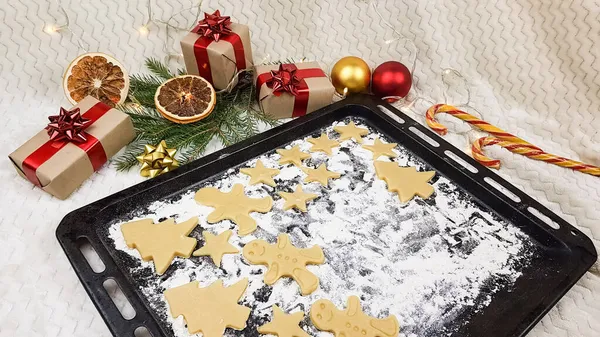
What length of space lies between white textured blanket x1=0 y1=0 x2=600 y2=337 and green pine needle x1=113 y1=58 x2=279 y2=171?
0.31ft

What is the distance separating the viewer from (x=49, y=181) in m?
1.16

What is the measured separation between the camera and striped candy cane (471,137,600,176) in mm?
1323

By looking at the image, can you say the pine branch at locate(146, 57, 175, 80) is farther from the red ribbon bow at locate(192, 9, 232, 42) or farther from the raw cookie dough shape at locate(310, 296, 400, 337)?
the raw cookie dough shape at locate(310, 296, 400, 337)

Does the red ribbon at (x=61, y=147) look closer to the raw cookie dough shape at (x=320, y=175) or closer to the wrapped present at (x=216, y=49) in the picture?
the wrapped present at (x=216, y=49)

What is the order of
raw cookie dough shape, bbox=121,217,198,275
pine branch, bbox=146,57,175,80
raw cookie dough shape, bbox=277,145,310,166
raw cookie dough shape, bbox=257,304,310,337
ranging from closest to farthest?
raw cookie dough shape, bbox=257,304,310,337
raw cookie dough shape, bbox=121,217,198,275
raw cookie dough shape, bbox=277,145,310,166
pine branch, bbox=146,57,175,80

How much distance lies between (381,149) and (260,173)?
0.33 m

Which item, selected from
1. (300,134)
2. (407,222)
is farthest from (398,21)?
(407,222)

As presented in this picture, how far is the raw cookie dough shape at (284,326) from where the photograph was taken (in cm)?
94

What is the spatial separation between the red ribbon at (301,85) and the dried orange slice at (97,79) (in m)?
0.38

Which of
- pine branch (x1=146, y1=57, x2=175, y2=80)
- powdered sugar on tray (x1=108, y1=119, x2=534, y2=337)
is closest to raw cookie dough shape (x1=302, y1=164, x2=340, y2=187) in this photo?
powdered sugar on tray (x1=108, y1=119, x2=534, y2=337)

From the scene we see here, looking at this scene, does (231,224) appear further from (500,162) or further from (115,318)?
(500,162)

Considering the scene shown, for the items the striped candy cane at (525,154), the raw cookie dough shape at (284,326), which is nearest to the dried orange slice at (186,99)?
the raw cookie dough shape at (284,326)

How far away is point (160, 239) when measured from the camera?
1072 millimetres

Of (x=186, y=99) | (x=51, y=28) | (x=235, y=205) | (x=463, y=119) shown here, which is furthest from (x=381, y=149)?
(x=51, y=28)
